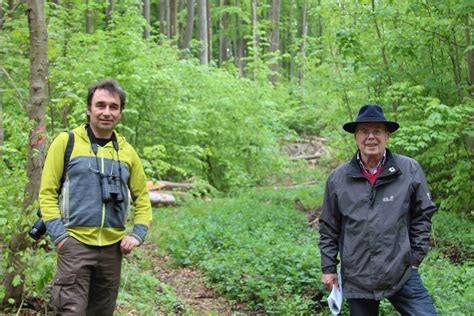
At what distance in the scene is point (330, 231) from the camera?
403cm

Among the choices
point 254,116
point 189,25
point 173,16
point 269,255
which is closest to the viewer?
point 269,255

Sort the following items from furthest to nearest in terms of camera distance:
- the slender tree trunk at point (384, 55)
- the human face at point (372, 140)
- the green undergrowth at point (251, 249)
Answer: the slender tree trunk at point (384, 55)
the green undergrowth at point (251, 249)
the human face at point (372, 140)

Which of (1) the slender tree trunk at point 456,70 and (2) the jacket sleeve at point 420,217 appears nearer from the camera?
(2) the jacket sleeve at point 420,217

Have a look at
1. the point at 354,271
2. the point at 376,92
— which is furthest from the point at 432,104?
the point at 354,271

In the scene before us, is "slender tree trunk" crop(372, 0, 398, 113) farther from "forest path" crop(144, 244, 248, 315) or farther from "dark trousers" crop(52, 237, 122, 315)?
"dark trousers" crop(52, 237, 122, 315)

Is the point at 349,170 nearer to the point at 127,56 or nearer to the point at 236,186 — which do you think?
the point at 127,56

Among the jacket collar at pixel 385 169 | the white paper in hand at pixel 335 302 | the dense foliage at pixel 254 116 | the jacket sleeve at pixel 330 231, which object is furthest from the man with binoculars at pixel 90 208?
the jacket collar at pixel 385 169

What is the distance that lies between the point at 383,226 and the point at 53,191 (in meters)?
2.33

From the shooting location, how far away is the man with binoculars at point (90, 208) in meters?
3.80

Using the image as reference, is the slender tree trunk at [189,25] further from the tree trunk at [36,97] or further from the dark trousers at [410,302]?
the dark trousers at [410,302]

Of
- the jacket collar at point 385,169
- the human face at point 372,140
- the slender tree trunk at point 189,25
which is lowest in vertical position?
the jacket collar at point 385,169

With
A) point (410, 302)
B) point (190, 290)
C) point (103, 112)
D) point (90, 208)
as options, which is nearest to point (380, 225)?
point (410, 302)

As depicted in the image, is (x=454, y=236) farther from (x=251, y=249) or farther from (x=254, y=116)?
(x=254, y=116)

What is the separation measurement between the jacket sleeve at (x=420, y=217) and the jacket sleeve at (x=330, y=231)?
0.54 m
